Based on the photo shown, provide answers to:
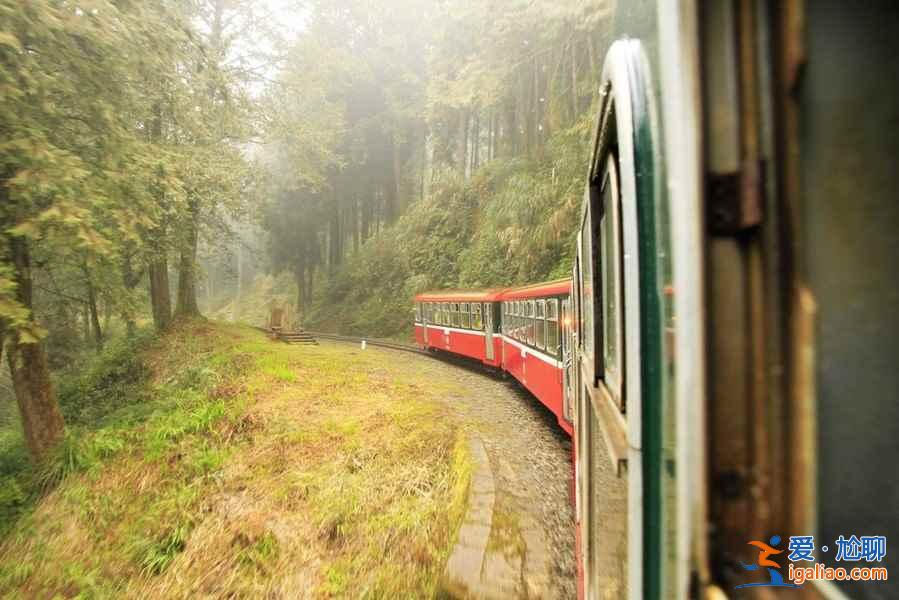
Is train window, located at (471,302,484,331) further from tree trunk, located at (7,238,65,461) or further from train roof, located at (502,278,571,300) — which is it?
tree trunk, located at (7,238,65,461)

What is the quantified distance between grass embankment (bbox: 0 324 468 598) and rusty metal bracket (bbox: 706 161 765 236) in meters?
3.92

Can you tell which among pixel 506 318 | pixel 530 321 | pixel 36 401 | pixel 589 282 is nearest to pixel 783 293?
pixel 589 282

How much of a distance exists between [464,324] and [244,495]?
27.5 feet

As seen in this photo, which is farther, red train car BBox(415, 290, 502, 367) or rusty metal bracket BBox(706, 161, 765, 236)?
red train car BBox(415, 290, 502, 367)

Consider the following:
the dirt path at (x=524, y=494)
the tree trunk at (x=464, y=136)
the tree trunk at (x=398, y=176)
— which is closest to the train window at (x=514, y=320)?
the dirt path at (x=524, y=494)

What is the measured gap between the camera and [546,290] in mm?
7488

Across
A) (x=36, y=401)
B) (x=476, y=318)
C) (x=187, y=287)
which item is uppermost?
(x=187, y=287)

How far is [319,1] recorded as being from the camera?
1092 inches

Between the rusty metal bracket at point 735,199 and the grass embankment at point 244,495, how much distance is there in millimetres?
3924

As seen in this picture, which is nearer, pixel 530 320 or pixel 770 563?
pixel 770 563

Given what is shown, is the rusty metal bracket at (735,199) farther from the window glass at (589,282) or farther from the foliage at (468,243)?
the foliage at (468,243)

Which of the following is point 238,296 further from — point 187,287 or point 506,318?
point 506,318

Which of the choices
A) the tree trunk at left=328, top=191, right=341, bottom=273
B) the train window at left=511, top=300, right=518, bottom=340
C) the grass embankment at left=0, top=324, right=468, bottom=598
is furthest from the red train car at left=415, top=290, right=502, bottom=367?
the tree trunk at left=328, top=191, right=341, bottom=273

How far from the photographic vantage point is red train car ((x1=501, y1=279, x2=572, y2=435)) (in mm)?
6734
